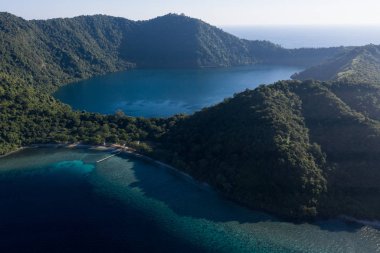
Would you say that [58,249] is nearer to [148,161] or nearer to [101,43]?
[148,161]

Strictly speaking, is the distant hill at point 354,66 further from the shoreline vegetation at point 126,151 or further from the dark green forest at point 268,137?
the shoreline vegetation at point 126,151

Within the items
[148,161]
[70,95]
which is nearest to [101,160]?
[148,161]

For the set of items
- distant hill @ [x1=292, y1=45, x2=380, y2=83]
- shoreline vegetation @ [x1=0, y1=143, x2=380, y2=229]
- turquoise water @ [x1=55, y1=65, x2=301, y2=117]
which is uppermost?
distant hill @ [x1=292, y1=45, x2=380, y2=83]

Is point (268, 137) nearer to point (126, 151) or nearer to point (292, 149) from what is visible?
point (292, 149)

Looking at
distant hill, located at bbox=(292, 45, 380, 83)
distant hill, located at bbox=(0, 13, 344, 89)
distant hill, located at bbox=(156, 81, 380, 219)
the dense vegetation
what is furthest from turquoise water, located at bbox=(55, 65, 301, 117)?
distant hill, located at bbox=(156, 81, 380, 219)

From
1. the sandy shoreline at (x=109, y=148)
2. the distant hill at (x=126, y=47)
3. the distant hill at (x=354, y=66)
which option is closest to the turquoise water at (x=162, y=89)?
the distant hill at (x=126, y=47)

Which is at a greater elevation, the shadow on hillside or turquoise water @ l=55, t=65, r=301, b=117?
turquoise water @ l=55, t=65, r=301, b=117

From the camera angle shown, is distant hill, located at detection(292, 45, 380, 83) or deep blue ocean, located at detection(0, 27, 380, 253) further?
distant hill, located at detection(292, 45, 380, 83)

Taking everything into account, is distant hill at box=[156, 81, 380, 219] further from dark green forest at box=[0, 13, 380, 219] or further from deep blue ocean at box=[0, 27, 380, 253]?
deep blue ocean at box=[0, 27, 380, 253]
